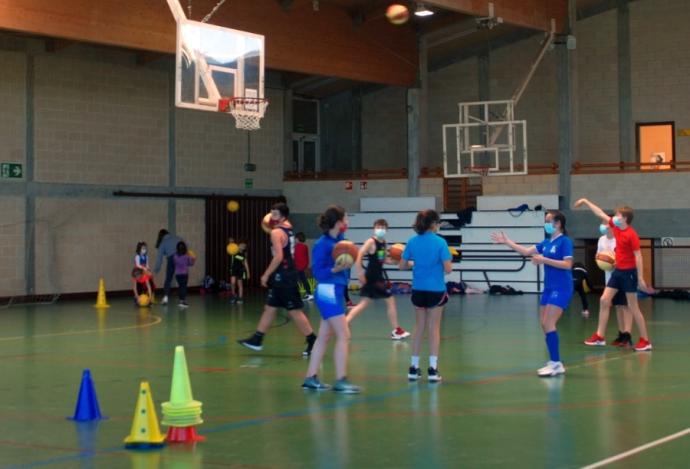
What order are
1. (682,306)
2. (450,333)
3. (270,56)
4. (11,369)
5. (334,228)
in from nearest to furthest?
(334,228) < (11,369) < (450,333) < (682,306) < (270,56)

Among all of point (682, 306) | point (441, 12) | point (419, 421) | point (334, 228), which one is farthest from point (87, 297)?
point (419, 421)

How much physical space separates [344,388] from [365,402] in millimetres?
598

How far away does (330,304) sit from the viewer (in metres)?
11.3

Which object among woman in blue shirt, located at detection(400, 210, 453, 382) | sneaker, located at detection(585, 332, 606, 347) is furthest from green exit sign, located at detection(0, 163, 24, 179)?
woman in blue shirt, located at detection(400, 210, 453, 382)

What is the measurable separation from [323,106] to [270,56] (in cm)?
1095

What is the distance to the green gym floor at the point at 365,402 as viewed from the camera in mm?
8258

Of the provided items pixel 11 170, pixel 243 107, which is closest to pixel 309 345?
pixel 243 107

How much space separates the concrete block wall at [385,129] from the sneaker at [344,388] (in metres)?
26.1

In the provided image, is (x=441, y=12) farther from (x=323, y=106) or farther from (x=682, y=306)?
(x=682, y=306)

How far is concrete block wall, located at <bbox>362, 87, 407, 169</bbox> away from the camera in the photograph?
1475 inches

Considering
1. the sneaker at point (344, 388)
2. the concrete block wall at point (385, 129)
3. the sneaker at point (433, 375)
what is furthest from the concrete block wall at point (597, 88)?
the sneaker at point (344, 388)

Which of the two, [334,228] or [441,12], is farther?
[441,12]

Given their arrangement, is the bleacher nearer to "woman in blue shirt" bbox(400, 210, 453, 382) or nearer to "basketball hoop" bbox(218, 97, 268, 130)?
"basketball hoop" bbox(218, 97, 268, 130)

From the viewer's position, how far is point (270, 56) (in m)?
27.8
